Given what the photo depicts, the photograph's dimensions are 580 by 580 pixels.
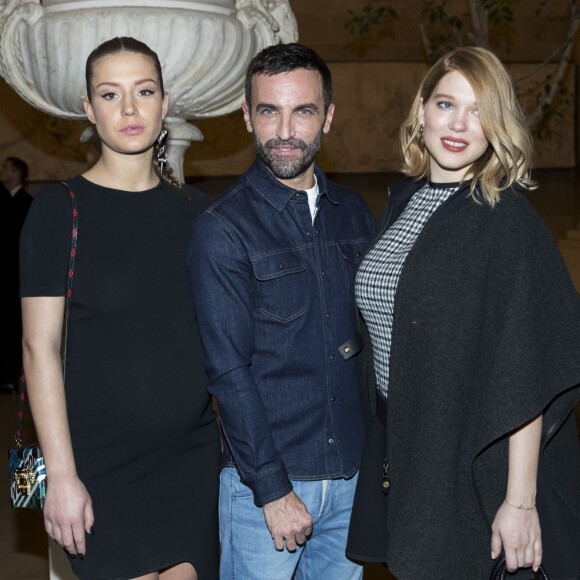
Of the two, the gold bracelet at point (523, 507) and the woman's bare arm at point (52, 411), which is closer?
the gold bracelet at point (523, 507)

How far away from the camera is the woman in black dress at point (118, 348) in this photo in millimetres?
2014

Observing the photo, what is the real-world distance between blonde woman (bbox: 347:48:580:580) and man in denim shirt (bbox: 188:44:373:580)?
0.15 metres

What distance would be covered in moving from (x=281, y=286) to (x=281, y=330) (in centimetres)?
9

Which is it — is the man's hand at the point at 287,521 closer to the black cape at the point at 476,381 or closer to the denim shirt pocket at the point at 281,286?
the black cape at the point at 476,381

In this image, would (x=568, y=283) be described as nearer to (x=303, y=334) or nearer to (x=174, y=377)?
(x=303, y=334)

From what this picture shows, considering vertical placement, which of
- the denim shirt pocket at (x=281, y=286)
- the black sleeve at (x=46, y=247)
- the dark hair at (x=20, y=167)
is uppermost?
the black sleeve at (x=46, y=247)

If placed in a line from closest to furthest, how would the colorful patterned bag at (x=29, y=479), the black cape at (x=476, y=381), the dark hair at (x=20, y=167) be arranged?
the black cape at (x=476, y=381) < the colorful patterned bag at (x=29, y=479) < the dark hair at (x=20, y=167)

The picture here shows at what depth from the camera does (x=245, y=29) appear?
3229 millimetres

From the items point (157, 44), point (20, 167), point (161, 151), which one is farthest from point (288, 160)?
point (20, 167)

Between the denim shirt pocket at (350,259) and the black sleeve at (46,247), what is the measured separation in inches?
23.2

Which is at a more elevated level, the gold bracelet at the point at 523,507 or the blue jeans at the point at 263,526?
the gold bracelet at the point at 523,507

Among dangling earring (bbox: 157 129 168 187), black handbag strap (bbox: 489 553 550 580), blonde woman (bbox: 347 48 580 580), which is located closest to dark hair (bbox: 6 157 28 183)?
dangling earring (bbox: 157 129 168 187)

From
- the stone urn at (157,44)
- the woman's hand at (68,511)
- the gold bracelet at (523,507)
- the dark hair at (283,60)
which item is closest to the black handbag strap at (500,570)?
the gold bracelet at (523,507)

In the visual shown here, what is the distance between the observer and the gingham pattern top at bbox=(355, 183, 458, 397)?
204 centimetres
